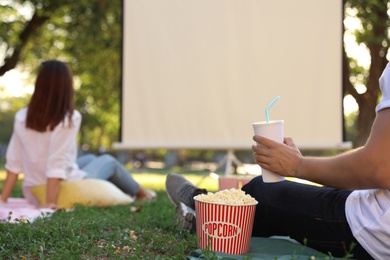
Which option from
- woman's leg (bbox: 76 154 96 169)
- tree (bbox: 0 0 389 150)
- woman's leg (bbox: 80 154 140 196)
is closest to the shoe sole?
woman's leg (bbox: 80 154 140 196)

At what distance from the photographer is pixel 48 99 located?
376 centimetres

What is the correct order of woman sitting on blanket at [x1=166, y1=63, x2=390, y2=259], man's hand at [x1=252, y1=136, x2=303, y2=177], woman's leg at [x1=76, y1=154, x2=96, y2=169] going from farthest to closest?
woman's leg at [x1=76, y1=154, x2=96, y2=169], man's hand at [x1=252, y1=136, x2=303, y2=177], woman sitting on blanket at [x1=166, y1=63, x2=390, y2=259]

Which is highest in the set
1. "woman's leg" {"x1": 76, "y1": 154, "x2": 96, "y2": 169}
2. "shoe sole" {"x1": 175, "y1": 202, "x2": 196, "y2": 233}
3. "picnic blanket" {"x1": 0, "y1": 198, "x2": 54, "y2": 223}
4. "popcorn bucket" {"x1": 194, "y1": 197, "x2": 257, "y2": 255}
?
"popcorn bucket" {"x1": 194, "y1": 197, "x2": 257, "y2": 255}

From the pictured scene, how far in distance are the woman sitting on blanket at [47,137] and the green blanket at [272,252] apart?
6.25 feet

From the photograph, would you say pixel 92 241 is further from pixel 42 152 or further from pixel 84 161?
pixel 84 161

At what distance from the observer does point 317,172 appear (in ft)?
5.74

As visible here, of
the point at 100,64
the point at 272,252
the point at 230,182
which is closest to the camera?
the point at 272,252

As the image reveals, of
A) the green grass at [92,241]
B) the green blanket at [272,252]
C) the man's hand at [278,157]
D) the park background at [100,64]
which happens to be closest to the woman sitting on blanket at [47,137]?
the park background at [100,64]

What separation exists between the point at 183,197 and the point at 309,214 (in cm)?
80

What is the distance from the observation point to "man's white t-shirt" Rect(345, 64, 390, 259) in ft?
5.53

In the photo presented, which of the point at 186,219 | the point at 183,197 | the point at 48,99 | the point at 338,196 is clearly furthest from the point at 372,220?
the point at 48,99

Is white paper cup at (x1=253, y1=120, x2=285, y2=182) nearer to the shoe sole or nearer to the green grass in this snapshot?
the green grass

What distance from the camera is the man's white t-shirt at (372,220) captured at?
5.53 feet

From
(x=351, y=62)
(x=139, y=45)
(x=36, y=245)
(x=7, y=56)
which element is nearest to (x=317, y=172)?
(x=36, y=245)
